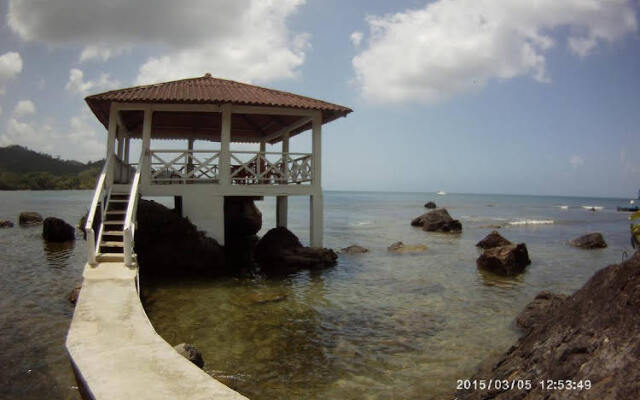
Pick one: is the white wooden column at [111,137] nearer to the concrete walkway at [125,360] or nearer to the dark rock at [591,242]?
the concrete walkway at [125,360]

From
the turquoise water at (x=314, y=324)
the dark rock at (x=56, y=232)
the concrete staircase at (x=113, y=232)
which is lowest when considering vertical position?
the turquoise water at (x=314, y=324)

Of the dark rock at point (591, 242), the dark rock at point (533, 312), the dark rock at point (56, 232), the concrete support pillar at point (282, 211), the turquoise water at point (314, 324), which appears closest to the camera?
the turquoise water at point (314, 324)

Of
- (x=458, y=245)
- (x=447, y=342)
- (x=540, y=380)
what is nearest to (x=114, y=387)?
(x=540, y=380)

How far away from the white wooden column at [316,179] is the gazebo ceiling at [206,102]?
558 millimetres

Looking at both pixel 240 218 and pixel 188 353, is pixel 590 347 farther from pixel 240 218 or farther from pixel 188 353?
pixel 240 218

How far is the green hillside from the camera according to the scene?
116 meters

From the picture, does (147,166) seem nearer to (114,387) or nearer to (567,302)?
(114,387)

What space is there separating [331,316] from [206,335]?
8.43 ft

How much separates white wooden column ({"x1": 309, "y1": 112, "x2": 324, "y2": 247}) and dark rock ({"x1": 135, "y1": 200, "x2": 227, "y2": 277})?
11.9ft

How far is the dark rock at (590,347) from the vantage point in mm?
2906

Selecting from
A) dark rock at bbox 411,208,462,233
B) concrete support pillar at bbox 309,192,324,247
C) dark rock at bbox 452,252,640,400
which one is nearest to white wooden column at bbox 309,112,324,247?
concrete support pillar at bbox 309,192,324,247

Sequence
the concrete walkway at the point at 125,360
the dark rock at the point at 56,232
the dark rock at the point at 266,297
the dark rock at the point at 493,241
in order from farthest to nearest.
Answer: the dark rock at the point at 493,241 → the dark rock at the point at 56,232 → the dark rock at the point at 266,297 → the concrete walkway at the point at 125,360

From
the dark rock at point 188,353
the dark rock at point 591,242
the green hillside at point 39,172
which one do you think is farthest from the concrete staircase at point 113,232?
the green hillside at point 39,172

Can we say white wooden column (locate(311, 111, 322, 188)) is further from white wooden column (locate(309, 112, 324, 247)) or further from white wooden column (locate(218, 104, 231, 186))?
white wooden column (locate(218, 104, 231, 186))
